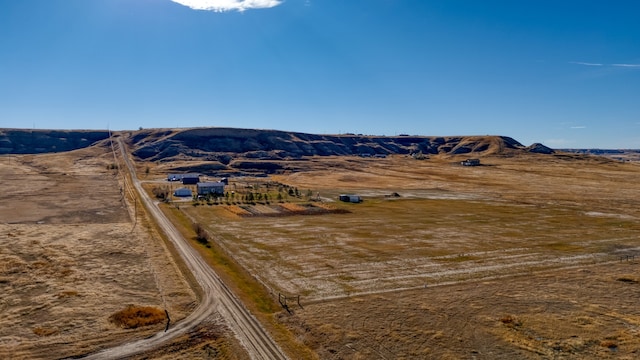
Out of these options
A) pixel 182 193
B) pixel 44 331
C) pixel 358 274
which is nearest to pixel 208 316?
pixel 44 331

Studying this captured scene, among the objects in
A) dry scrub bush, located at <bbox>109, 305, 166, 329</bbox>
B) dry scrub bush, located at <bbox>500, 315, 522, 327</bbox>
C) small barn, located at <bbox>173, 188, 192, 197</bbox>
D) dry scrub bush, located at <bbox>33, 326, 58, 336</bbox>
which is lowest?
dry scrub bush, located at <bbox>33, 326, 58, 336</bbox>

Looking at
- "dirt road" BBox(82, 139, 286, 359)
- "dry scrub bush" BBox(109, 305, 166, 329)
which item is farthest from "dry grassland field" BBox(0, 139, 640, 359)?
"dirt road" BBox(82, 139, 286, 359)

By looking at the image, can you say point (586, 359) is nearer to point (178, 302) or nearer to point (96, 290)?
point (178, 302)

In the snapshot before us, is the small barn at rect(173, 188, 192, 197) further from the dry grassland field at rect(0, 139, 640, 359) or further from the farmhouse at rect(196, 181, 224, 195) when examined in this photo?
the dry grassland field at rect(0, 139, 640, 359)

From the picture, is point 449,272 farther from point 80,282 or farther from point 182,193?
point 182,193

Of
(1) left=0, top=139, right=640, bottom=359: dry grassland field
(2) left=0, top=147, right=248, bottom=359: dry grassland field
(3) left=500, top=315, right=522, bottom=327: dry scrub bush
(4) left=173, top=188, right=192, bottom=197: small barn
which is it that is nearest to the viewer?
(2) left=0, top=147, right=248, bottom=359: dry grassland field

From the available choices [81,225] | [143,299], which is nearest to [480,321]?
[143,299]

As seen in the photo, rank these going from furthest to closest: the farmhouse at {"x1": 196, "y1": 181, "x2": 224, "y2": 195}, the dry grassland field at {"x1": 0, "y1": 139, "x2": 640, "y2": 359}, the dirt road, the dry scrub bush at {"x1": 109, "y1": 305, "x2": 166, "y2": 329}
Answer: the farmhouse at {"x1": 196, "y1": 181, "x2": 224, "y2": 195}
the dry scrub bush at {"x1": 109, "y1": 305, "x2": 166, "y2": 329}
the dry grassland field at {"x1": 0, "y1": 139, "x2": 640, "y2": 359}
the dirt road
